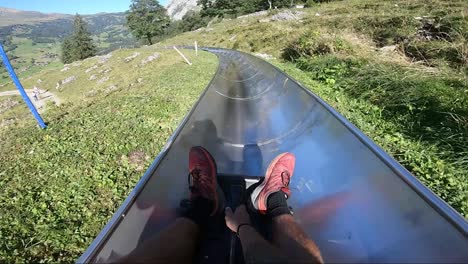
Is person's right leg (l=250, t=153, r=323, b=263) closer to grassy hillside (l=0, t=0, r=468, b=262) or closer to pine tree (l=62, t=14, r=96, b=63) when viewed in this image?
grassy hillside (l=0, t=0, r=468, b=262)

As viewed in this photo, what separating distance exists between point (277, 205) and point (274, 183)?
287 millimetres

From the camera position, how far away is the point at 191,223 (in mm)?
1991

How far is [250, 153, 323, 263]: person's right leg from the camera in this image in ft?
5.37

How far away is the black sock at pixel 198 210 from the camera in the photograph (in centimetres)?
214

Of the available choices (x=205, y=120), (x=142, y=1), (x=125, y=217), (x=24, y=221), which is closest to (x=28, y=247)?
(x=24, y=221)

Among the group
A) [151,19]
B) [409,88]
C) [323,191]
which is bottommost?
[323,191]

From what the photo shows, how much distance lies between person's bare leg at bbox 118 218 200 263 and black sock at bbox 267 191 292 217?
1.84ft

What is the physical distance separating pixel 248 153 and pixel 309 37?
8221mm

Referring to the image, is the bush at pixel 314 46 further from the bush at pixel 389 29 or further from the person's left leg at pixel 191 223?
the person's left leg at pixel 191 223

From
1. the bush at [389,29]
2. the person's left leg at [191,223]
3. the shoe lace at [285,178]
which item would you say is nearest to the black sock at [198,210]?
the person's left leg at [191,223]

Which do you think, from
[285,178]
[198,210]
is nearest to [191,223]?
[198,210]

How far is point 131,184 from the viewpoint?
3436 millimetres

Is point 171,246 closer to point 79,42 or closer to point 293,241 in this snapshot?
point 293,241

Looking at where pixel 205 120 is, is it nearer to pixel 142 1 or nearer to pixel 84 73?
pixel 84 73
